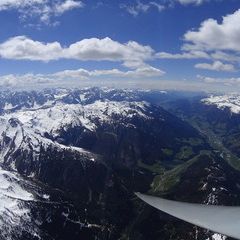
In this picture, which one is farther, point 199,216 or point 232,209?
point 232,209

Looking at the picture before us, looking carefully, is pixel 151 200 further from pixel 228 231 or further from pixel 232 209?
pixel 228 231

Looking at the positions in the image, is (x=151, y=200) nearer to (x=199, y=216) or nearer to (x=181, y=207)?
(x=181, y=207)

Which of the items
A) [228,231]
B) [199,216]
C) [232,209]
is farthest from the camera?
[232,209]

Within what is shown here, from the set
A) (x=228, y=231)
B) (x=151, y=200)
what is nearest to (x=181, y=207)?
(x=151, y=200)

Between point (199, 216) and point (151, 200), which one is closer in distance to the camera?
point (199, 216)

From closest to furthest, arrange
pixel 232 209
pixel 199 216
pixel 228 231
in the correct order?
1. pixel 228 231
2. pixel 199 216
3. pixel 232 209

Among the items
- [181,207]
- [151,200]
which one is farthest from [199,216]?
[151,200]
